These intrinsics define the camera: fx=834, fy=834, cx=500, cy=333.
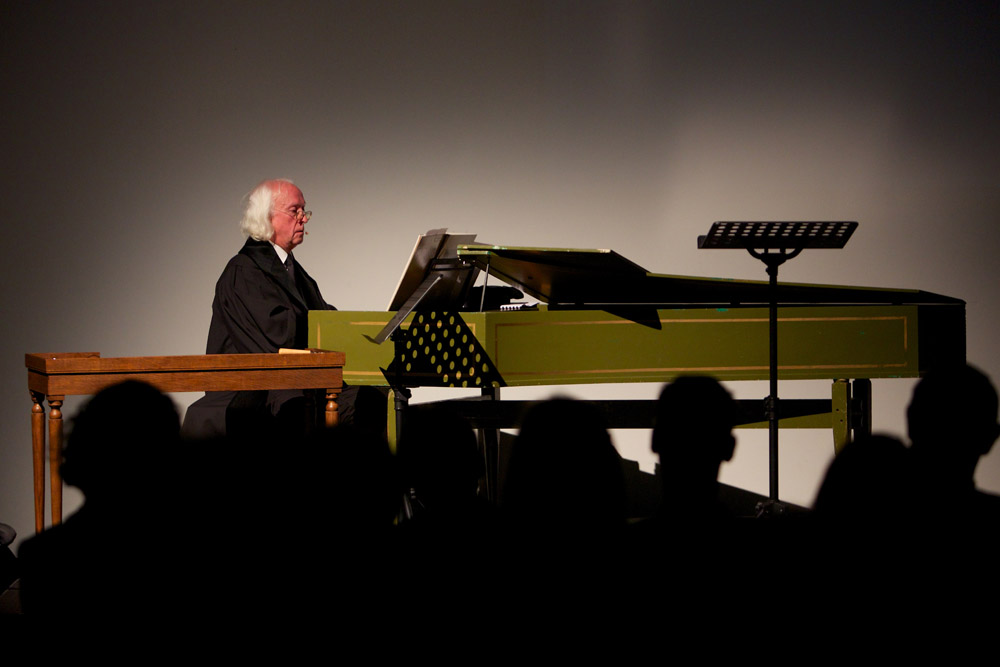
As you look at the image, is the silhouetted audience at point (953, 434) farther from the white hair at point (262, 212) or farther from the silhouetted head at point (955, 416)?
the white hair at point (262, 212)

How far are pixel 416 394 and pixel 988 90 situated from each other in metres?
3.32

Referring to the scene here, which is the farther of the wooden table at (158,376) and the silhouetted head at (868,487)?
the wooden table at (158,376)

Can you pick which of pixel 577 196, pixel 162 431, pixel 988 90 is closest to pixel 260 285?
pixel 162 431

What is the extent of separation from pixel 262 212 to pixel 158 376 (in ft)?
4.46

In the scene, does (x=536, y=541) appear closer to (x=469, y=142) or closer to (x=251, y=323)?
(x=251, y=323)

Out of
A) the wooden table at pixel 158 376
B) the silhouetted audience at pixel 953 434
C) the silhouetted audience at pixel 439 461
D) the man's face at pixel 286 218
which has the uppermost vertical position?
the man's face at pixel 286 218

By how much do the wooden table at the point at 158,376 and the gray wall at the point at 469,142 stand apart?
1.83 m

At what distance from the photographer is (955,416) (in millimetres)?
3432

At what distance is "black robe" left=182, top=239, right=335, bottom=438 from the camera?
10.6ft

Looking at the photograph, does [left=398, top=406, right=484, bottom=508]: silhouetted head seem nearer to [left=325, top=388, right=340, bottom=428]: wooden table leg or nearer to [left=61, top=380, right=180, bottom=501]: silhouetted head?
[left=325, top=388, right=340, bottom=428]: wooden table leg

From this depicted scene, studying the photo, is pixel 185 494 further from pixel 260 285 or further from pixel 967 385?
pixel 967 385

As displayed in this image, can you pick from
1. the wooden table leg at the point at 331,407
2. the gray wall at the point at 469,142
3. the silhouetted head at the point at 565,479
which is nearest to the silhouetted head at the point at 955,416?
the gray wall at the point at 469,142

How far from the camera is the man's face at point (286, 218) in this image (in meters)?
3.62

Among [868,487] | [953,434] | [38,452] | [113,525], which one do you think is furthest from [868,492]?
[38,452]
